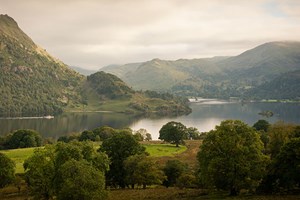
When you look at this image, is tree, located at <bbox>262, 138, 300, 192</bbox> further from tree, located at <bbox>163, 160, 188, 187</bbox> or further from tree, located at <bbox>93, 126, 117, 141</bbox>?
tree, located at <bbox>93, 126, 117, 141</bbox>

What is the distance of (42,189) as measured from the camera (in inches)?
2239

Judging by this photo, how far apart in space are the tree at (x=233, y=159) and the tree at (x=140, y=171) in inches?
687

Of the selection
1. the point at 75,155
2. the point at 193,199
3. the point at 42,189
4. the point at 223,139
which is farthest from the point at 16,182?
the point at 223,139

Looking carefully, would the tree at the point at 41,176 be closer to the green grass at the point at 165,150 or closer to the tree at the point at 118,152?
the tree at the point at 118,152

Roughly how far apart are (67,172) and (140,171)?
23030 mm

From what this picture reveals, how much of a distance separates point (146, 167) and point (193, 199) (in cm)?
1920

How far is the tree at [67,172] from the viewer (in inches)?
1740

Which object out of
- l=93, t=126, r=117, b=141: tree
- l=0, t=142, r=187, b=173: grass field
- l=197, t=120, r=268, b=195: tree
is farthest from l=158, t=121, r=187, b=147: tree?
A: l=197, t=120, r=268, b=195: tree

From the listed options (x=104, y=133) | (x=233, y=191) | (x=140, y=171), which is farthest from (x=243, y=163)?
(x=104, y=133)

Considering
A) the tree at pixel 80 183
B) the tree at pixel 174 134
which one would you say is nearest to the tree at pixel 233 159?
the tree at pixel 80 183

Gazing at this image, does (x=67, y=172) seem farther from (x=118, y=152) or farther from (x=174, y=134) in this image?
(x=174, y=134)

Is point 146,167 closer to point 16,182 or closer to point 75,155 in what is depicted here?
point 75,155

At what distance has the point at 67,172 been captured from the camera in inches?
1805

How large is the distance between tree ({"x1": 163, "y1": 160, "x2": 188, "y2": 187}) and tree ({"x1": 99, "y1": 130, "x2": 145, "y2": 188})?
794 centimetres
